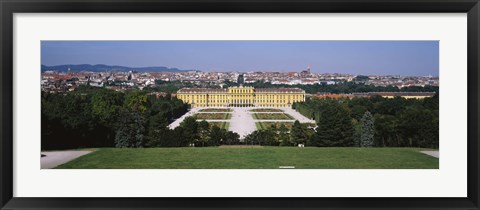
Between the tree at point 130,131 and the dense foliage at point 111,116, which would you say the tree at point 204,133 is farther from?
the tree at point 130,131

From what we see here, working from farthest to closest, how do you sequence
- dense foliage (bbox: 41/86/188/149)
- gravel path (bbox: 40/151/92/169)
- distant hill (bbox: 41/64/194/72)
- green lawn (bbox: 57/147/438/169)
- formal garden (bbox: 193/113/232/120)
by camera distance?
formal garden (bbox: 193/113/232/120), dense foliage (bbox: 41/86/188/149), distant hill (bbox: 41/64/194/72), green lawn (bbox: 57/147/438/169), gravel path (bbox: 40/151/92/169)

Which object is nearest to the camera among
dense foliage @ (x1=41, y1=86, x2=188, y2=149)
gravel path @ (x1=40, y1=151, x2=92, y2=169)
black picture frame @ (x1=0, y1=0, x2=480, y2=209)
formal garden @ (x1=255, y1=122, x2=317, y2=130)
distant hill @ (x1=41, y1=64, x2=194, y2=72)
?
black picture frame @ (x1=0, y1=0, x2=480, y2=209)

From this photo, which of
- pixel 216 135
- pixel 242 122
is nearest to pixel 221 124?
A: pixel 216 135

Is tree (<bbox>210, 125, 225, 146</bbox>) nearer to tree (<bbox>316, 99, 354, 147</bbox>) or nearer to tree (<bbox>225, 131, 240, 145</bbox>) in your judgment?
tree (<bbox>225, 131, 240, 145</bbox>)

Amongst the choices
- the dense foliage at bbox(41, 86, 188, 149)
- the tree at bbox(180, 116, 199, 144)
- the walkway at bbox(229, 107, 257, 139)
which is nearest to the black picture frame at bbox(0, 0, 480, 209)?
the dense foliage at bbox(41, 86, 188, 149)

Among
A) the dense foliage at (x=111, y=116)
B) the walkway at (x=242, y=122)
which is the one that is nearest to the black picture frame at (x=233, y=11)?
the dense foliage at (x=111, y=116)

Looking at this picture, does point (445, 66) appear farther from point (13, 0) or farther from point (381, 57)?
point (13, 0)

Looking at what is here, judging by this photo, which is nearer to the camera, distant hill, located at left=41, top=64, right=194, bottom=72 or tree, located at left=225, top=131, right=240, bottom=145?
distant hill, located at left=41, top=64, right=194, bottom=72
